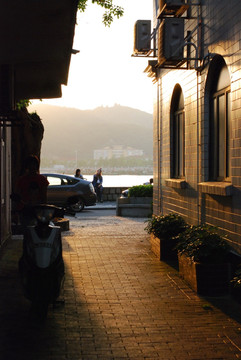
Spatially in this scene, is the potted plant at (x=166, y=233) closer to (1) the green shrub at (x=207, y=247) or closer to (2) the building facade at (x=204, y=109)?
(2) the building facade at (x=204, y=109)

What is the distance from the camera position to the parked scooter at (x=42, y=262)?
6.11 metres

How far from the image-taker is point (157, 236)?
10875mm

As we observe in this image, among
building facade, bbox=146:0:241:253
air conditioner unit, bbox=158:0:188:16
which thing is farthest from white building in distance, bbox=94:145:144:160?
air conditioner unit, bbox=158:0:188:16

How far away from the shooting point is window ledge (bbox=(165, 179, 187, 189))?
10.9 meters

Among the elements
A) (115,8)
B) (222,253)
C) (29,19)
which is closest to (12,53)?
(29,19)

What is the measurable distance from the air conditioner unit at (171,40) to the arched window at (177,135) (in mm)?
1812

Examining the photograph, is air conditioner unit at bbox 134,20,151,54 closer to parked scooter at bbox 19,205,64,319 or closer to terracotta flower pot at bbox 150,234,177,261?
terracotta flower pot at bbox 150,234,177,261

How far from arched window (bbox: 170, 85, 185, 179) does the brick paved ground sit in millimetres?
2651

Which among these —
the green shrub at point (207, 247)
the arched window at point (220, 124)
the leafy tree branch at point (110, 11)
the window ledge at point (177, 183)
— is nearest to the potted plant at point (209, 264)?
the green shrub at point (207, 247)

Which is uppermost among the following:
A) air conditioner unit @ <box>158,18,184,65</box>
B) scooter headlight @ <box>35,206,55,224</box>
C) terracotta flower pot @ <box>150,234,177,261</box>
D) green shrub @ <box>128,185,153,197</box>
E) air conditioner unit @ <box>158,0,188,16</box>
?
air conditioner unit @ <box>158,0,188,16</box>

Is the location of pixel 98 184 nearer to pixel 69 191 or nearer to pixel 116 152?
pixel 69 191

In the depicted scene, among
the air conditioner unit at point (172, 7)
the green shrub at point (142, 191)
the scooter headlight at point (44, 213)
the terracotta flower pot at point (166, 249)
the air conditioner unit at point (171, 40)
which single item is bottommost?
the terracotta flower pot at point (166, 249)

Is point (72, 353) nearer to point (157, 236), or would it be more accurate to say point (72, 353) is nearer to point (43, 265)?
point (43, 265)

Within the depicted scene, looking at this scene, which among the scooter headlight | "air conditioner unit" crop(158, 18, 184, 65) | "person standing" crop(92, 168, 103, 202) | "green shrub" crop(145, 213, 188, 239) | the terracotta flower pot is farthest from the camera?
"person standing" crop(92, 168, 103, 202)
